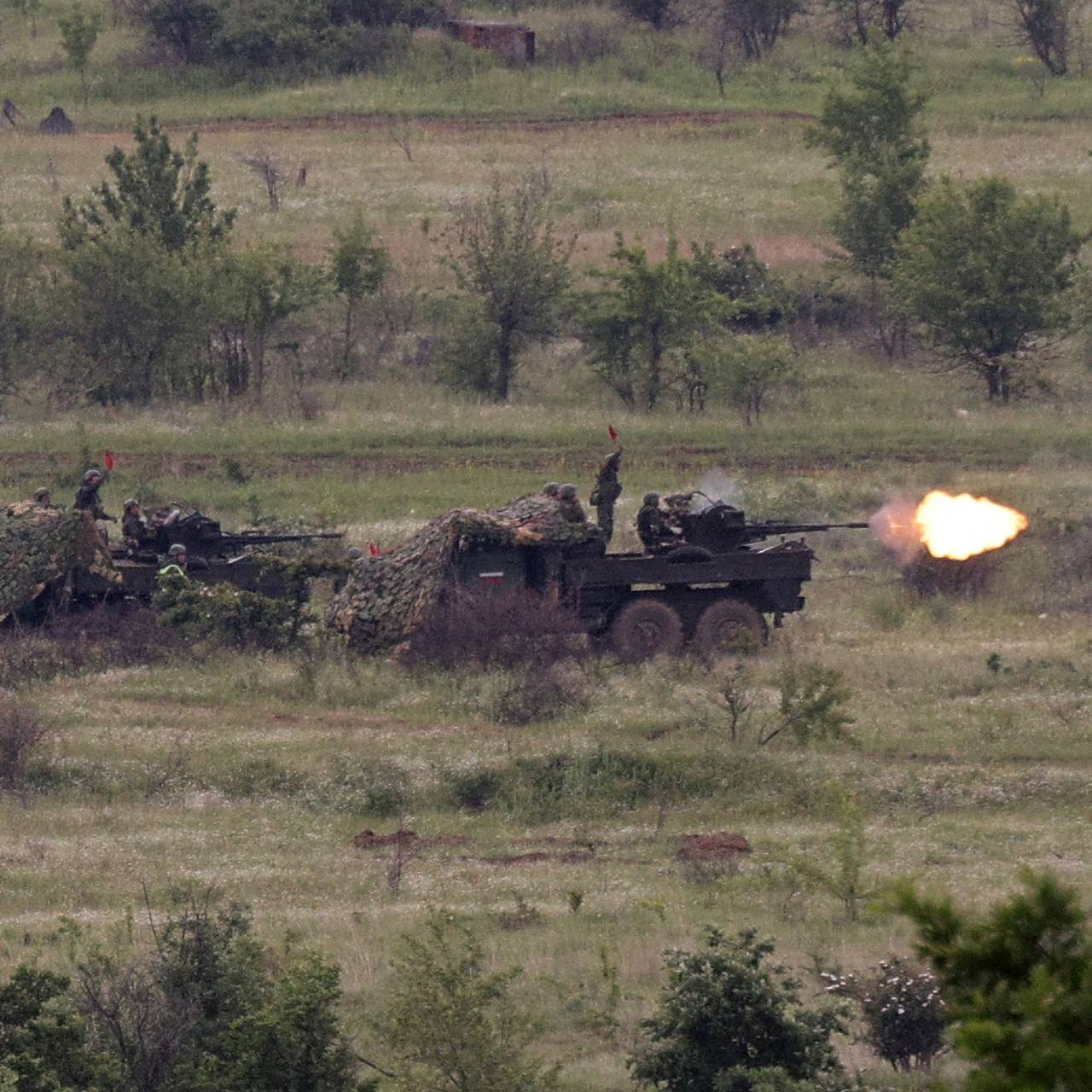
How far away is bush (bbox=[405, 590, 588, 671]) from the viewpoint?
64.8 feet

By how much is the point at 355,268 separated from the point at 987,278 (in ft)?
40.6

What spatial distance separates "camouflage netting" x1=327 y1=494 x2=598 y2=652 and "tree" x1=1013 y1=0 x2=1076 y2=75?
42176 millimetres

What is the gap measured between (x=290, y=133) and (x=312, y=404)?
21654 millimetres

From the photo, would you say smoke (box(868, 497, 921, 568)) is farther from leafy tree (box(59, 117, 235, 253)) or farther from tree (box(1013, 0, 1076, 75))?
tree (box(1013, 0, 1076, 75))

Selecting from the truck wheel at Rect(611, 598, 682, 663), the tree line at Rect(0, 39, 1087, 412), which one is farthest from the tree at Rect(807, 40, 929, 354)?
the truck wheel at Rect(611, 598, 682, 663)

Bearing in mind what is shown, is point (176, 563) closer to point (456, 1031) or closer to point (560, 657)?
point (560, 657)

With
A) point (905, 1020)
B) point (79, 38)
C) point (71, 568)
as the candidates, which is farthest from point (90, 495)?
point (79, 38)

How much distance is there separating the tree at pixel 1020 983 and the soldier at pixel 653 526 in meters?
16.4

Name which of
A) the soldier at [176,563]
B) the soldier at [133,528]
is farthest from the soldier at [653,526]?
the soldier at [133,528]

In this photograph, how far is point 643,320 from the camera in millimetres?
35906

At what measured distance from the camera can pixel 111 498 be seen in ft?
98.7

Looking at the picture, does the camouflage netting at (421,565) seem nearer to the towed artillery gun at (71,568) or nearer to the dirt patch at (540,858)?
the towed artillery gun at (71,568)

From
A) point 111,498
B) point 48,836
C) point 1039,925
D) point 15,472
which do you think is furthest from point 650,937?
point 15,472

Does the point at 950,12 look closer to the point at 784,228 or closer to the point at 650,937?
the point at 784,228
